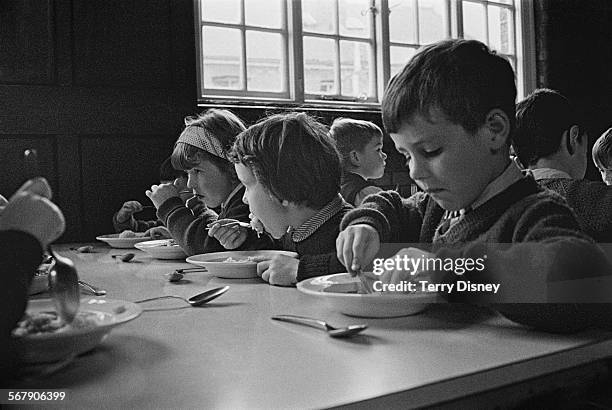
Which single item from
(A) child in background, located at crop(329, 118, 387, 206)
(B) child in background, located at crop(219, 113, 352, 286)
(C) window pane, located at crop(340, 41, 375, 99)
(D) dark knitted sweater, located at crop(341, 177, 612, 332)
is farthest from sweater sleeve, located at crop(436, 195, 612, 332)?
(C) window pane, located at crop(340, 41, 375, 99)

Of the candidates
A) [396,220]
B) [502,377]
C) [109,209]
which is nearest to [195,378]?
[502,377]

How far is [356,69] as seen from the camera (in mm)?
3217

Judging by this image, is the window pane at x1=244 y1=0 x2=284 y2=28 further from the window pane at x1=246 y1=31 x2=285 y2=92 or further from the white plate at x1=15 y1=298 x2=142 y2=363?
the white plate at x1=15 y1=298 x2=142 y2=363

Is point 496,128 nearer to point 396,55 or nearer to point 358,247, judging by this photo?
point 358,247

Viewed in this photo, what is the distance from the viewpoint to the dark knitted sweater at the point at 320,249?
0.98 meters

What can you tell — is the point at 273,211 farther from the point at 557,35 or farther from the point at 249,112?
the point at 557,35

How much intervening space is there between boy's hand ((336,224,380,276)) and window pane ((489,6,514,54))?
3.29 meters

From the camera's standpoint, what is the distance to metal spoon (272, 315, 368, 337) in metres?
0.64

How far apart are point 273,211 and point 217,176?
0.43m

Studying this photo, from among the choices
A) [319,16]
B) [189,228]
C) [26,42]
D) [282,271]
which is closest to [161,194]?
[189,228]

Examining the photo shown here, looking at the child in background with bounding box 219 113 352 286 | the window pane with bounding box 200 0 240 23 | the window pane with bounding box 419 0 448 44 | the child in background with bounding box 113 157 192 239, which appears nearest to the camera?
the child in background with bounding box 219 113 352 286

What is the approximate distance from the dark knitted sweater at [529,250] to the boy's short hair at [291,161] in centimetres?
35

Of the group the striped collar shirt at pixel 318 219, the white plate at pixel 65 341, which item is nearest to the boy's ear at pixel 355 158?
the striped collar shirt at pixel 318 219

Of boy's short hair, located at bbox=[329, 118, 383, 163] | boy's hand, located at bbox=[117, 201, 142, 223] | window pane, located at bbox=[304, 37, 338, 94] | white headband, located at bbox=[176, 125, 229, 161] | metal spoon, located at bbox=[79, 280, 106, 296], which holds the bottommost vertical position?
metal spoon, located at bbox=[79, 280, 106, 296]
